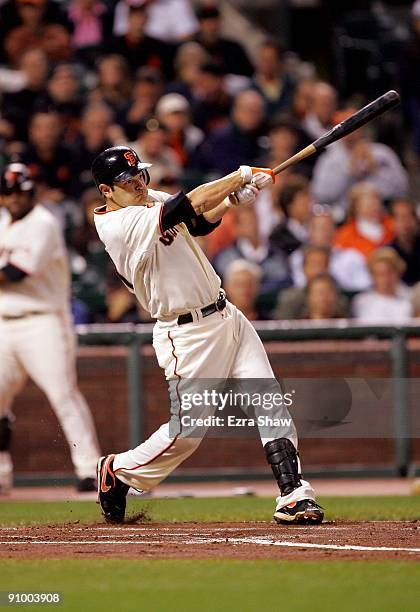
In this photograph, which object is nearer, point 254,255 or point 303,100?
point 254,255

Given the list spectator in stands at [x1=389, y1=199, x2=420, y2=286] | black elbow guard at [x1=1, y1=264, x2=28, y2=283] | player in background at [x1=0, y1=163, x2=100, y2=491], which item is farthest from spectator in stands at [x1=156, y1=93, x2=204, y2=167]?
black elbow guard at [x1=1, y1=264, x2=28, y2=283]

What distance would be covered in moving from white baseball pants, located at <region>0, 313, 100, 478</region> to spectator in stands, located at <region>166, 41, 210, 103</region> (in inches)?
188

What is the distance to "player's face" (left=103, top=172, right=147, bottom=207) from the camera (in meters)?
7.23

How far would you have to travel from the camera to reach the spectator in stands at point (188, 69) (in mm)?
14289

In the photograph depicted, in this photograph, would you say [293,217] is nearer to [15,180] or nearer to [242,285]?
[242,285]

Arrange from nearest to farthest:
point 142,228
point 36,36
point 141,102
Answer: point 142,228
point 141,102
point 36,36

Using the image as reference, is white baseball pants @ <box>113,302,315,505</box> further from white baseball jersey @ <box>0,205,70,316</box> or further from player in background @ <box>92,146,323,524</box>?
white baseball jersey @ <box>0,205,70,316</box>

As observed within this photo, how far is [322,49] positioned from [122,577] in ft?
40.4

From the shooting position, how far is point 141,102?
13.7 metres

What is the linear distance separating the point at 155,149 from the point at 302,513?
249 inches

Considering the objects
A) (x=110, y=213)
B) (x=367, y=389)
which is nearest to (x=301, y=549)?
(x=110, y=213)

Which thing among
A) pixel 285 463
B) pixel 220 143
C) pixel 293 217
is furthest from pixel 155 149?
pixel 285 463

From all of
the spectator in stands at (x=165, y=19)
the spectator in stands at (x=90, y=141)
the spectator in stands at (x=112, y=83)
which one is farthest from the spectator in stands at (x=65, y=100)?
the spectator in stands at (x=165, y=19)

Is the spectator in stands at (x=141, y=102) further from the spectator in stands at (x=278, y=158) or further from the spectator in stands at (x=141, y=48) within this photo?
the spectator in stands at (x=278, y=158)
